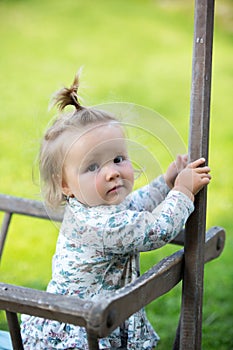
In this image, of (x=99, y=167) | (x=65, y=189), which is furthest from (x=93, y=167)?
(x=65, y=189)

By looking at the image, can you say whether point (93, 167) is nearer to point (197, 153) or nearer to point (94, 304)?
point (197, 153)

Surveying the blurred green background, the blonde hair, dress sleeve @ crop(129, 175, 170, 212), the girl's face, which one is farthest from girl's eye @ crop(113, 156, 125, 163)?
the blurred green background

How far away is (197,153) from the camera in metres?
2.10

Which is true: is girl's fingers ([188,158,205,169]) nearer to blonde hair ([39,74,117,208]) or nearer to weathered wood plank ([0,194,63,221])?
blonde hair ([39,74,117,208])

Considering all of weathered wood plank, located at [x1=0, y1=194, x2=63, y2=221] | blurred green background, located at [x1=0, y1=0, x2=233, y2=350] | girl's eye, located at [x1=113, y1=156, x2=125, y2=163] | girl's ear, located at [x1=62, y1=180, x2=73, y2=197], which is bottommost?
girl's ear, located at [x1=62, y1=180, x2=73, y2=197]

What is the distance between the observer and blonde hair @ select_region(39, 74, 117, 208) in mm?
2133

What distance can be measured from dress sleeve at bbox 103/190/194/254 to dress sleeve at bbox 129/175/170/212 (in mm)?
272

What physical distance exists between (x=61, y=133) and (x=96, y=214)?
0.24 metres

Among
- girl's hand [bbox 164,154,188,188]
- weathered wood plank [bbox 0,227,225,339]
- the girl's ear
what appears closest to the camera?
weathered wood plank [bbox 0,227,225,339]

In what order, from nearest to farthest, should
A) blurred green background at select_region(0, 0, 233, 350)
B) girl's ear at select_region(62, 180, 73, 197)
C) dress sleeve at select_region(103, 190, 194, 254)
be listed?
dress sleeve at select_region(103, 190, 194, 254)
girl's ear at select_region(62, 180, 73, 197)
blurred green background at select_region(0, 0, 233, 350)

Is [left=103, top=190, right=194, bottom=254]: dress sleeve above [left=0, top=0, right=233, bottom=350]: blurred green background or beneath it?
beneath

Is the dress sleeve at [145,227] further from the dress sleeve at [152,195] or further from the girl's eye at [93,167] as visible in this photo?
the dress sleeve at [152,195]

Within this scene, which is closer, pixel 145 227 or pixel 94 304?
pixel 94 304

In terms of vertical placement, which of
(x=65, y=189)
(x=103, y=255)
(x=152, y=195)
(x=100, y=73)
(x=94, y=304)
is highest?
(x=100, y=73)
